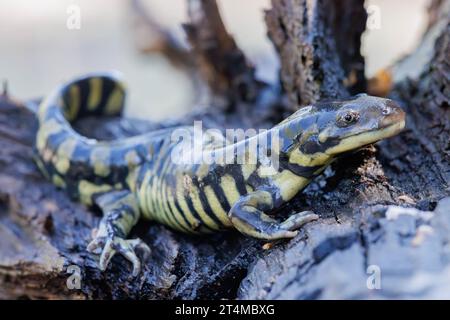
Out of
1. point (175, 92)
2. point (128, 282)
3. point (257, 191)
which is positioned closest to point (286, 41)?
point (257, 191)

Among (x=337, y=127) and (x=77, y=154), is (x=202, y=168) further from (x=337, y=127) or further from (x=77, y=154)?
(x=77, y=154)

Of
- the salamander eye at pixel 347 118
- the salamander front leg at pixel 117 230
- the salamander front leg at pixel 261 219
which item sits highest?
the salamander eye at pixel 347 118

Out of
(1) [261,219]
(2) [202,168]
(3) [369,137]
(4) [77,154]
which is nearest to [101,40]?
(4) [77,154]

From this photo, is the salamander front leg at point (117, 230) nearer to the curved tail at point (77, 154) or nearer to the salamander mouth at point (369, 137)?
the curved tail at point (77, 154)

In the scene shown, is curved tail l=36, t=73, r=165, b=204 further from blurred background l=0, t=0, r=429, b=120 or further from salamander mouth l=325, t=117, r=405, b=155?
blurred background l=0, t=0, r=429, b=120

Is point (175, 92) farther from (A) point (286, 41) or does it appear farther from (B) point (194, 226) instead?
(B) point (194, 226)

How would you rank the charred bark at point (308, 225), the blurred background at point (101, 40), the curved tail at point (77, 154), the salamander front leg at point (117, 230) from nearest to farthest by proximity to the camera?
the charred bark at point (308, 225), the salamander front leg at point (117, 230), the curved tail at point (77, 154), the blurred background at point (101, 40)

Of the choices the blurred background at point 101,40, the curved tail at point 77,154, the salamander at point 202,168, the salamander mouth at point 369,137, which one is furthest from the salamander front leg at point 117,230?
the blurred background at point 101,40
